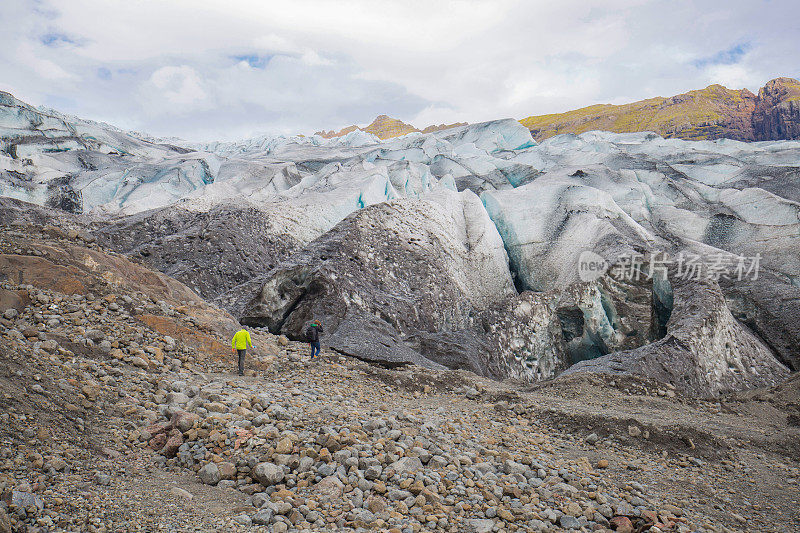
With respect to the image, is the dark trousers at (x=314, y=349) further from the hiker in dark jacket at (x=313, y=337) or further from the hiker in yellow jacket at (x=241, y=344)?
the hiker in yellow jacket at (x=241, y=344)

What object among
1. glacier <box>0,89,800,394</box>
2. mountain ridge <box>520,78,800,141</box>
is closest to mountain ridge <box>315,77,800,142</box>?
mountain ridge <box>520,78,800,141</box>

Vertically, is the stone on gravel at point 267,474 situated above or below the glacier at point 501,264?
below

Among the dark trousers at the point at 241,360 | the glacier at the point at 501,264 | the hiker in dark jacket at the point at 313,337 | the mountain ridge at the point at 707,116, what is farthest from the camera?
the mountain ridge at the point at 707,116

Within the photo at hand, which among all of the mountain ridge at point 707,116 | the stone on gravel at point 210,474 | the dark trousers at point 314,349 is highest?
the mountain ridge at point 707,116

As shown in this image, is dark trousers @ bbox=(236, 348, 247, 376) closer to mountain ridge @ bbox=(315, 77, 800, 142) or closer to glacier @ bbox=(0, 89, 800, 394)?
glacier @ bbox=(0, 89, 800, 394)

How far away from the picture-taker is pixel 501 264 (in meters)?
19.1

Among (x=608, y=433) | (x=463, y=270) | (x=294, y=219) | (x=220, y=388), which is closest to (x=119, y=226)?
(x=294, y=219)

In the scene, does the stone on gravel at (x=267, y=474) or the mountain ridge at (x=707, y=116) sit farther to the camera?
the mountain ridge at (x=707, y=116)

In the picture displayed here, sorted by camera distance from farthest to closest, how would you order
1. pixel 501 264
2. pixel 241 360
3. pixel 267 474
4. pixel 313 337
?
pixel 501 264
pixel 313 337
pixel 241 360
pixel 267 474

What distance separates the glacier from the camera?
1227 cm

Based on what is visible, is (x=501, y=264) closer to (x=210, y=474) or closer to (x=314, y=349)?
(x=314, y=349)

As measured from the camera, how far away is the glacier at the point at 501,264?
12.3 metres

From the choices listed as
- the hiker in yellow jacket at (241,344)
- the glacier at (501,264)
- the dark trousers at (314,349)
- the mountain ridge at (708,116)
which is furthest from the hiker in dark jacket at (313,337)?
the mountain ridge at (708,116)

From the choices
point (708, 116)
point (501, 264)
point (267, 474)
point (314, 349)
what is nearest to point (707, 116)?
point (708, 116)
